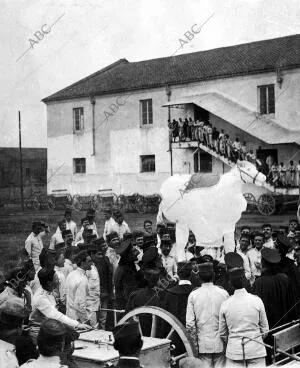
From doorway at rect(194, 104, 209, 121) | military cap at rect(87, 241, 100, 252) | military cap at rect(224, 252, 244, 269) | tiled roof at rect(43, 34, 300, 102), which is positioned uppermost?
tiled roof at rect(43, 34, 300, 102)

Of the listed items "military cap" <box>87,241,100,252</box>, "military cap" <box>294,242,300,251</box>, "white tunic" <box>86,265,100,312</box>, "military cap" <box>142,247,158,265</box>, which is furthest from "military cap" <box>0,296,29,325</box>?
"military cap" <box>294,242,300,251</box>

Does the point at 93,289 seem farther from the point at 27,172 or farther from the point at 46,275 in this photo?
the point at 27,172

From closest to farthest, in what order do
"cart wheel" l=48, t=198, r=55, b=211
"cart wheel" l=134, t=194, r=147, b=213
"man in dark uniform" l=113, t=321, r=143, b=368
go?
"man in dark uniform" l=113, t=321, r=143, b=368 < "cart wheel" l=134, t=194, r=147, b=213 < "cart wheel" l=48, t=198, r=55, b=211

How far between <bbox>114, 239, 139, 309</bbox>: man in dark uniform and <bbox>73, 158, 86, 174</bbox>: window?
82.1 feet

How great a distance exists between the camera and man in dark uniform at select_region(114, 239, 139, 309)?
7.55 meters

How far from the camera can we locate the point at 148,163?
98.9ft

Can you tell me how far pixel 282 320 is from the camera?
21.4 feet

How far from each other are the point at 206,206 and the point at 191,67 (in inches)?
701

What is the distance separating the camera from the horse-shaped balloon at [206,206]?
11938mm

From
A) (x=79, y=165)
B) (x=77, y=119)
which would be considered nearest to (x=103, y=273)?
(x=79, y=165)

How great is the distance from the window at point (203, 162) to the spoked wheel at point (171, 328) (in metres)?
22.9

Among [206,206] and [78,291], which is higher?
[206,206]

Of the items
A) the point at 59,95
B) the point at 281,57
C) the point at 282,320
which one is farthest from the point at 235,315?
the point at 59,95

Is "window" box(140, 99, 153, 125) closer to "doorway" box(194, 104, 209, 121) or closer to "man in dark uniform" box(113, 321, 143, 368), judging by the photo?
"doorway" box(194, 104, 209, 121)
